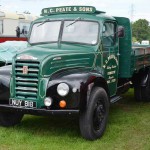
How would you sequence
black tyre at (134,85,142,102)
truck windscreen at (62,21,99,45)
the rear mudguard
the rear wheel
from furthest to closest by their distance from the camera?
black tyre at (134,85,142,102), the rear wheel, truck windscreen at (62,21,99,45), the rear mudguard

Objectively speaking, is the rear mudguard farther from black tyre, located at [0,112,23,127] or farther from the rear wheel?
the rear wheel

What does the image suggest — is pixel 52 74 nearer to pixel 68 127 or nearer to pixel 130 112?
pixel 68 127

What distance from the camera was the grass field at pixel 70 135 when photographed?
578 cm

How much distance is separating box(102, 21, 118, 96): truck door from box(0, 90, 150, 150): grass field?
0.81 m

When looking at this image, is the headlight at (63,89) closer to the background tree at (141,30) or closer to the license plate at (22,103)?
the license plate at (22,103)

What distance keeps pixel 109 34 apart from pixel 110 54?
0.39m

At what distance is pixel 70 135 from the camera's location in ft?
20.8

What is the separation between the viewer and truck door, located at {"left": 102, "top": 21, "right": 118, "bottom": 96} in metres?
6.88

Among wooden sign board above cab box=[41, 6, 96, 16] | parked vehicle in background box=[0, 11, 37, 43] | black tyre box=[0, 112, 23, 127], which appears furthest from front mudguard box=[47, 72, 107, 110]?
parked vehicle in background box=[0, 11, 37, 43]

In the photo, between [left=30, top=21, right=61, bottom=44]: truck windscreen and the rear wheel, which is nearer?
[left=30, top=21, right=61, bottom=44]: truck windscreen

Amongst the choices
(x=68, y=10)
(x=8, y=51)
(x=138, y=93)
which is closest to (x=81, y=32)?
(x=68, y=10)

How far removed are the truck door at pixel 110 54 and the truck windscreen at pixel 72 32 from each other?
0.23m

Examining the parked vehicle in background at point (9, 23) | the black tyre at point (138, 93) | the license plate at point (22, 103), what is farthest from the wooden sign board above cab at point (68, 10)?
the parked vehicle in background at point (9, 23)

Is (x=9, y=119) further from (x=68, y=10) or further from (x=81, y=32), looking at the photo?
(x=68, y=10)
